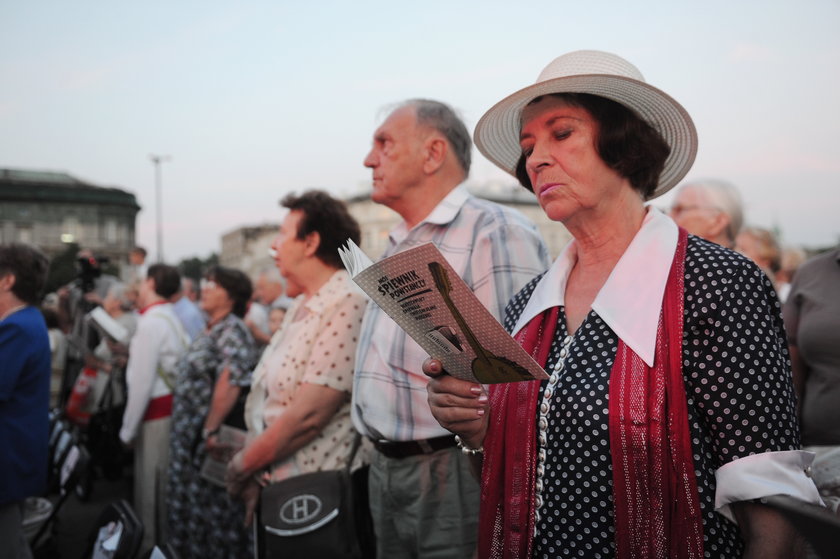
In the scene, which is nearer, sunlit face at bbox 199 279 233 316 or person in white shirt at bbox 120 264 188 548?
sunlit face at bbox 199 279 233 316

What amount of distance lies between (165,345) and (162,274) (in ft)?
2.80

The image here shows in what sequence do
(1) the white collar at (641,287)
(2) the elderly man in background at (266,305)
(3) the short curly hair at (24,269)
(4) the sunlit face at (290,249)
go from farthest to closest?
(2) the elderly man in background at (266,305)
(3) the short curly hair at (24,269)
(4) the sunlit face at (290,249)
(1) the white collar at (641,287)

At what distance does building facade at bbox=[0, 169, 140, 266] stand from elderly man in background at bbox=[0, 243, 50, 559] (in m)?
64.1

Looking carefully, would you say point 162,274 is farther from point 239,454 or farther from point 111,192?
point 111,192

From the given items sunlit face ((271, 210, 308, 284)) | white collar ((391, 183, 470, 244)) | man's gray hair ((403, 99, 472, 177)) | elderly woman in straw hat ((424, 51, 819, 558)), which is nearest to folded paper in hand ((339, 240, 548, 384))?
elderly woman in straw hat ((424, 51, 819, 558))

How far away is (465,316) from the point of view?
134 cm

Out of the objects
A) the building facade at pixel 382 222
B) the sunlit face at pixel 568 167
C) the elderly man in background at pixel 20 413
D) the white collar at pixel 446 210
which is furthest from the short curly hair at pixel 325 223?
the building facade at pixel 382 222

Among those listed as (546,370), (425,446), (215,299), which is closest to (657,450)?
(546,370)

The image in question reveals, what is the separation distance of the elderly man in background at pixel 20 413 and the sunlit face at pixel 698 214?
3.75 m

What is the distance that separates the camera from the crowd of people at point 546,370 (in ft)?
4.75

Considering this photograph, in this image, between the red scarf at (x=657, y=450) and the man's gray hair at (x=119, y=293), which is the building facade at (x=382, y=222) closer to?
the man's gray hair at (x=119, y=293)

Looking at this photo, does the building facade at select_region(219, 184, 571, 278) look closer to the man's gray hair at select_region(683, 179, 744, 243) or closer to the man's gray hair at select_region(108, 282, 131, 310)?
the man's gray hair at select_region(108, 282, 131, 310)

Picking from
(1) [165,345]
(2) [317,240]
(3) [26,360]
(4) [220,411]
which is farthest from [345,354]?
(1) [165,345]

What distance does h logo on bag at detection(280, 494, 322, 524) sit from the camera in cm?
280
